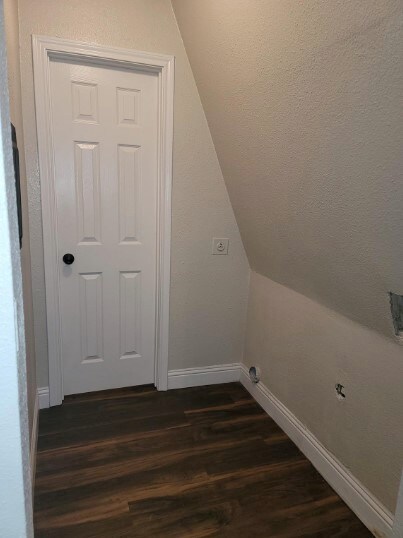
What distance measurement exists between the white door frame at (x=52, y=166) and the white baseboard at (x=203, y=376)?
0.11 meters

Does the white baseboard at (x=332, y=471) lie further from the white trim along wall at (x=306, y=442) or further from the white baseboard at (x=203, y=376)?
the white baseboard at (x=203, y=376)

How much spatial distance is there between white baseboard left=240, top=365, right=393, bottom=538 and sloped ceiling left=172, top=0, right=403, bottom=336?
736 millimetres

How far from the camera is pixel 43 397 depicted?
2131 millimetres

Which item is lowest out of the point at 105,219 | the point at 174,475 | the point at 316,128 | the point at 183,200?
the point at 174,475

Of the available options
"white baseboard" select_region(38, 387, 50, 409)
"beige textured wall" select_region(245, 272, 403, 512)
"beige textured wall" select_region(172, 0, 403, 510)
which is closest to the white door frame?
"white baseboard" select_region(38, 387, 50, 409)

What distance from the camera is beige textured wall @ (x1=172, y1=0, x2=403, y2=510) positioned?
984 mm

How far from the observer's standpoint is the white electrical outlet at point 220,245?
7.57 ft

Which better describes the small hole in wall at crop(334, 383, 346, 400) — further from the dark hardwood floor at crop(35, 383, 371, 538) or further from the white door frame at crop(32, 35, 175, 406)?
the white door frame at crop(32, 35, 175, 406)

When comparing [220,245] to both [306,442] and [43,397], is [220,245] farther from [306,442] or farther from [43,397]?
[43,397]

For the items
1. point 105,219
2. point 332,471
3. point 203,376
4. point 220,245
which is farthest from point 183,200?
point 332,471

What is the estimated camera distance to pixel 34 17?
69.0 inches

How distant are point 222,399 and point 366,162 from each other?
1.80 meters

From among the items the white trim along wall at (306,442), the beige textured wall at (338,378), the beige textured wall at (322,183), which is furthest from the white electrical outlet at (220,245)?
the white trim along wall at (306,442)

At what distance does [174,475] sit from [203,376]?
2.82ft
